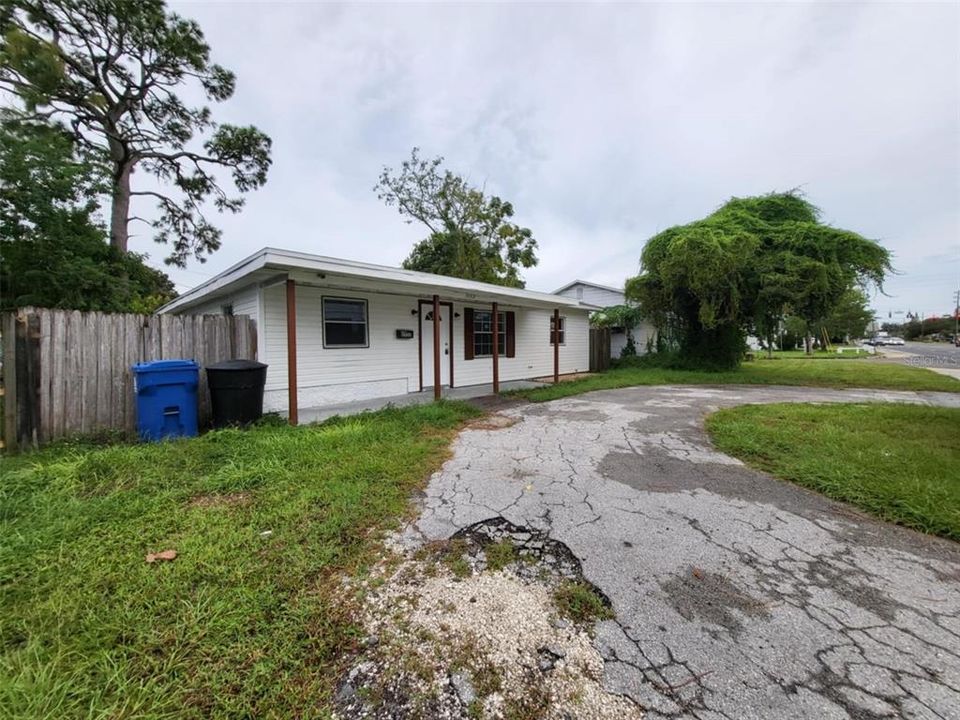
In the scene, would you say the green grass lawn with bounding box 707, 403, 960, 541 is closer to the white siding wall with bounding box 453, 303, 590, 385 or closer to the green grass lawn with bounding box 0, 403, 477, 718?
the green grass lawn with bounding box 0, 403, 477, 718

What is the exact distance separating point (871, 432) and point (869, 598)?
420cm

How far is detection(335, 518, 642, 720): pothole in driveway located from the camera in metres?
1.40

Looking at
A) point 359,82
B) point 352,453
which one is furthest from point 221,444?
point 359,82

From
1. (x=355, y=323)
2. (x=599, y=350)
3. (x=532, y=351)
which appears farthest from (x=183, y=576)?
(x=599, y=350)

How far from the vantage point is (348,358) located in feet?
24.8

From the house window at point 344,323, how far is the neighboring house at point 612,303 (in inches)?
308

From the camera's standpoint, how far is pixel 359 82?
9195mm

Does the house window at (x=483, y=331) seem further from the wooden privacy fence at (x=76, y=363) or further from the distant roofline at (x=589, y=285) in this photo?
the distant roofline at (x=589, y=285)

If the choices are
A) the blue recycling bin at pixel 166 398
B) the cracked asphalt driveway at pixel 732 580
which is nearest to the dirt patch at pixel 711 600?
the cracked asphalt driveway at pixel 732 580

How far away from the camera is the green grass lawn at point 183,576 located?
4.70 feet

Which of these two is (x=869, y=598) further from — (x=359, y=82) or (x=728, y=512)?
(x=359, y=82)

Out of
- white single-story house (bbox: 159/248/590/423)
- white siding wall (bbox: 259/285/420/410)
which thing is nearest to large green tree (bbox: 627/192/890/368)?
white single-story house (bbox: 159/248/590/423)

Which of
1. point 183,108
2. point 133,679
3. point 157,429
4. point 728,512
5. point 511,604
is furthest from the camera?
point 183,108

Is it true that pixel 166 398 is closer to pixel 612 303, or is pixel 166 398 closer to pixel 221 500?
pixel 221 500
